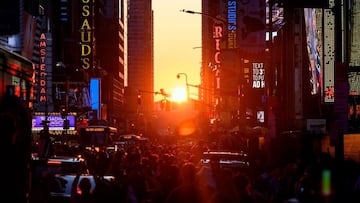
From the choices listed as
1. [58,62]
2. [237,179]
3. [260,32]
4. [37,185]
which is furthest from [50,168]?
[58,62]

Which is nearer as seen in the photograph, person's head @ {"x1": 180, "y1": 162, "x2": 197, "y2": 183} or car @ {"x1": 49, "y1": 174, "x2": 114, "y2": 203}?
person's head @ {"x1": 180, "y1": 162, "x2": 197, "y2": 183}

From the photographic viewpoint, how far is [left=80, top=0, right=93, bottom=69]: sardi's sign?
347 feet

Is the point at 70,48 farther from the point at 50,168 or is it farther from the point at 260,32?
the point at 50,168

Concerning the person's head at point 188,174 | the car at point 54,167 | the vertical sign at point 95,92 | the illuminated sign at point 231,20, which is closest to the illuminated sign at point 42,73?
the illuminated sign at point 231,20

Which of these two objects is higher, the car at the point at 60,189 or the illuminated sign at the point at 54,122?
the illuminated sign at the point at 54,122

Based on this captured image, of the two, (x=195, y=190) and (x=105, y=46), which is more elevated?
(x=105, y=46)

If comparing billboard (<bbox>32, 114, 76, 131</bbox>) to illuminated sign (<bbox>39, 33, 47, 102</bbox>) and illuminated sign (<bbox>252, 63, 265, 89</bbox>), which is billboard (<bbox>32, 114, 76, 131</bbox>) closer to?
illuminated sign (<bbox>39, 33, 47, 102</bbox>)

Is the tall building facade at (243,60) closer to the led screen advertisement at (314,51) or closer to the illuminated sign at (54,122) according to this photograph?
the led screen advertisement at (314,51)

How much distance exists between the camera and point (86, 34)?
107 m

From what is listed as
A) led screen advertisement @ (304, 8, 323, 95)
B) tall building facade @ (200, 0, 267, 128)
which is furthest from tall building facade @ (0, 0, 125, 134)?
led screen advertisement @ (304, 8, 323, 95)

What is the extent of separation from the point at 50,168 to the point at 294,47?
102 ft

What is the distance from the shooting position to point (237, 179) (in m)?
13.9

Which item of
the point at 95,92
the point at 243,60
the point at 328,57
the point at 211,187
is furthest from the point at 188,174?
the point at 95,92

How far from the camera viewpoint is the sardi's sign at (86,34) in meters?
→ 106
